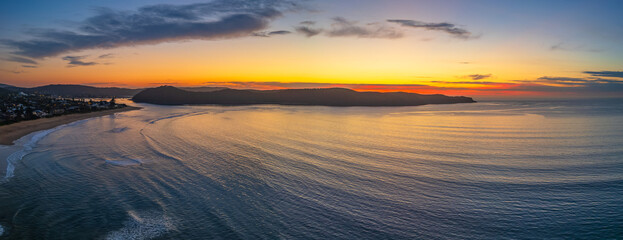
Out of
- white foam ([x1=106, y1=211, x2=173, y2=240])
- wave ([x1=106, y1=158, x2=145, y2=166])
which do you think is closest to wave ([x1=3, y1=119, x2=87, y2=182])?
wave ([x1=106, y1=158, x2=145, y2=166])

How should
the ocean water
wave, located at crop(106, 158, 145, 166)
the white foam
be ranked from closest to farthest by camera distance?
the white foam → the ocean water → wave, located at crop(106, 158, 145, 166)

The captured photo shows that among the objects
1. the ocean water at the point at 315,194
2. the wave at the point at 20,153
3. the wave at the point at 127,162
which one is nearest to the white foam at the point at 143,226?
the ocean water at the point at 315,194

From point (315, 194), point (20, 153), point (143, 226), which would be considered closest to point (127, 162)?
point (20, 153)

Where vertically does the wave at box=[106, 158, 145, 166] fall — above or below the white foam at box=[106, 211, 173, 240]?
above

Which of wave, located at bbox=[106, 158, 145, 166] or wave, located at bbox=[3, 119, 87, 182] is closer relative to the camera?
wave, located at bbox=[3, 119, 87, 182]

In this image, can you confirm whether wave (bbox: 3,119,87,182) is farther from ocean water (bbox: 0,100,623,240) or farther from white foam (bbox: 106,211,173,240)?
white foam (bbox: 106,211,173,240)

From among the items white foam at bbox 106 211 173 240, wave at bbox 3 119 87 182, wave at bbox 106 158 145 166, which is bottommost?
white foam at bbox 106 211 173 240

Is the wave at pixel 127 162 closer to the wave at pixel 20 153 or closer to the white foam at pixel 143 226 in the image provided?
the wave at pixel 20 153

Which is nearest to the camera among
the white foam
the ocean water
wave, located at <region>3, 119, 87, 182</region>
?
the white foam

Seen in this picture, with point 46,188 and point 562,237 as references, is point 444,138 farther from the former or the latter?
point 46,188

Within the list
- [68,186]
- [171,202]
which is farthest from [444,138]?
[68,186]
